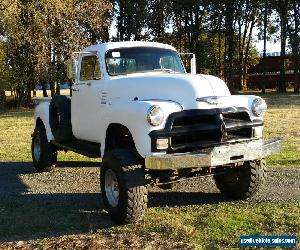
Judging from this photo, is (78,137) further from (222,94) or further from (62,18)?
(62,18)

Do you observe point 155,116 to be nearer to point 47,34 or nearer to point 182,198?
point 182,198

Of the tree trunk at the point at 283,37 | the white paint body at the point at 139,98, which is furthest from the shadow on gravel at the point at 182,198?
the tree trunk at the point at 283,37

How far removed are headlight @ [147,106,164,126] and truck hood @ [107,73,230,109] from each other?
420 millimetres

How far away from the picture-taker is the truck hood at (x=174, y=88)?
6742 millimetres

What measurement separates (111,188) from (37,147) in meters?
4.35

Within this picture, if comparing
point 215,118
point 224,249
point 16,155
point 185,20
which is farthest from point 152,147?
point 185,20

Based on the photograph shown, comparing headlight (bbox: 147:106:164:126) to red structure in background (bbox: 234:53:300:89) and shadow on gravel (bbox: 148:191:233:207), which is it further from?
red structure in background (bbox: 234:53:300:89)

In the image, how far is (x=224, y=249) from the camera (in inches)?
216

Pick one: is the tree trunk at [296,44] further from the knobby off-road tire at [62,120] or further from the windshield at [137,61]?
the windshield at [137,61]

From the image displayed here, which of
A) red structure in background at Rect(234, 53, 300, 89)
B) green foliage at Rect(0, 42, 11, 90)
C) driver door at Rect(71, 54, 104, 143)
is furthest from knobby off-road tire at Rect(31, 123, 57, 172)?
red structure in background at Rect(234, 53, 300, 89)

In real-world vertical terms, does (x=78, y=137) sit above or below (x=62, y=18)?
below

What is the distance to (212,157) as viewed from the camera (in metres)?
6.27

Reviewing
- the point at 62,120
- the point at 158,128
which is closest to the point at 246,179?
the point at 158,128

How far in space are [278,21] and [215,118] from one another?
49.3 m
